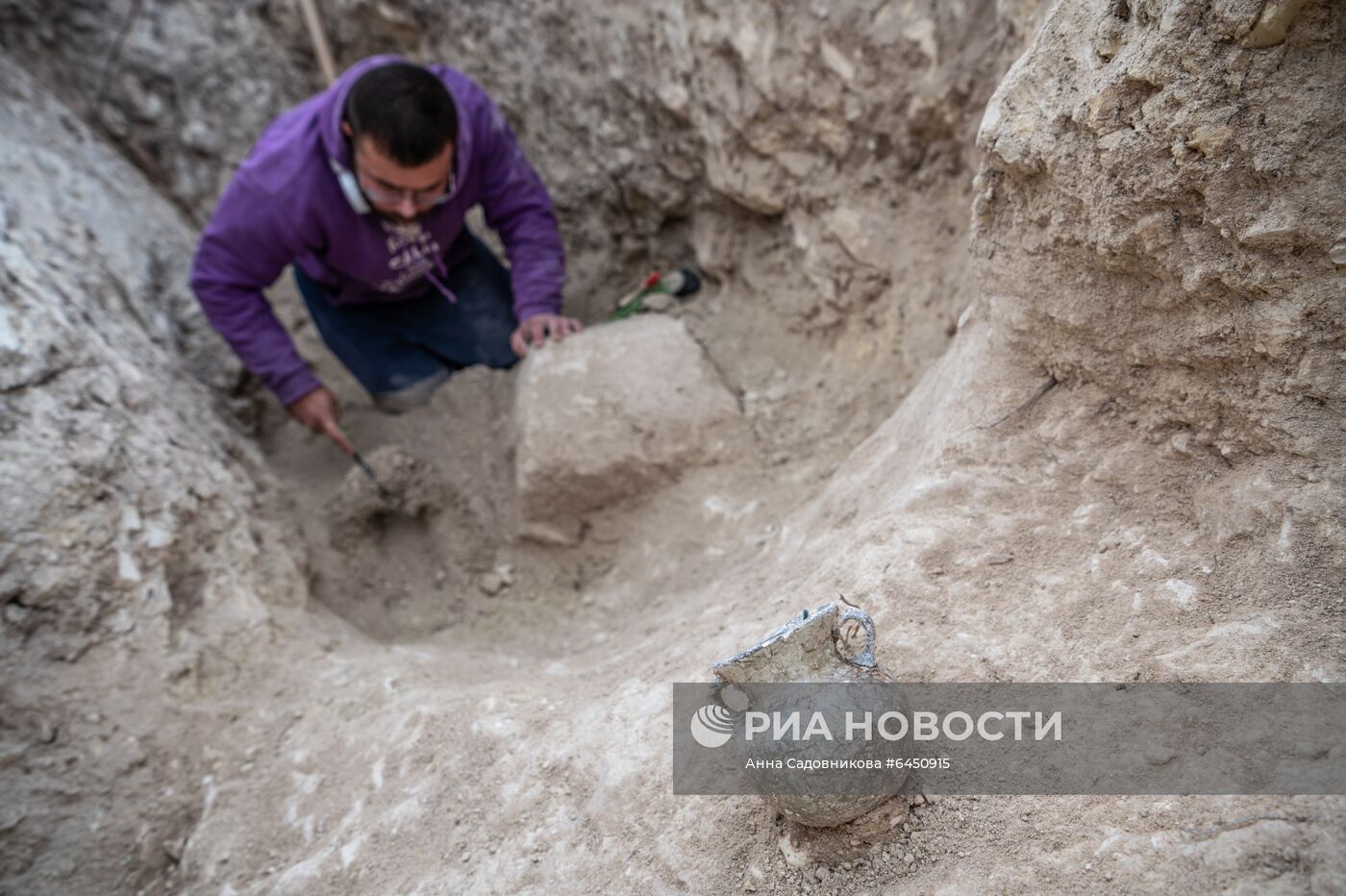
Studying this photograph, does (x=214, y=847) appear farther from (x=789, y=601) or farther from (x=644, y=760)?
(x=789, y=601)

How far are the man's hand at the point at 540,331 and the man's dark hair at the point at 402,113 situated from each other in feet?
1.89

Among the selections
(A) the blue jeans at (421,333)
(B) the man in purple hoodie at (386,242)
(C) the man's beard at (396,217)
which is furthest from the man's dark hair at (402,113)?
(A) the blue jeans at (421,333)

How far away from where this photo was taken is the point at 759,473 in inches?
85.0

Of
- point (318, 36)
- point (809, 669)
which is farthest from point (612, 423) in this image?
point (318, 36)

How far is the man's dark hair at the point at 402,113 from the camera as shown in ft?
6.88

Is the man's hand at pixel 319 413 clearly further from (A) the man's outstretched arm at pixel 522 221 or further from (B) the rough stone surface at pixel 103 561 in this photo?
(A) the man's outstretched arm at pixel 522 221

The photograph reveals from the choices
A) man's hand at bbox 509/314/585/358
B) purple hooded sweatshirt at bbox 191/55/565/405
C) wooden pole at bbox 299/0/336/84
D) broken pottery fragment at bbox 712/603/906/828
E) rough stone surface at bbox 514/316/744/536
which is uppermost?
wooden pole at bbox 299/0/336/84

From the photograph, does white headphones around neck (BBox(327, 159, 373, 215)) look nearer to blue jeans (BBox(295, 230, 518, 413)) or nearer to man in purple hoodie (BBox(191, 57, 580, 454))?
man in purple hoodie (BBox(191, 57, 580, 454))

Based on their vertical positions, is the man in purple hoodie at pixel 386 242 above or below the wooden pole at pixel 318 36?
below

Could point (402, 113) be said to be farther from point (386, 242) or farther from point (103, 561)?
point (103, 561)

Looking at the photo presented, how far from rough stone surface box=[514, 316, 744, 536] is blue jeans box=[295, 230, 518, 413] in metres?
0.56

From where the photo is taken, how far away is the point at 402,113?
2.09 m

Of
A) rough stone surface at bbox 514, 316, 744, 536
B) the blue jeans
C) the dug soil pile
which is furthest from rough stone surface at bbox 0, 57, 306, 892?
rough stone surface at bbox 514, 316, 744, 536

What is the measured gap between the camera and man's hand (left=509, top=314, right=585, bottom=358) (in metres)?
2.51
